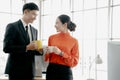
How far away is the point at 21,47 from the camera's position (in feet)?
6.48

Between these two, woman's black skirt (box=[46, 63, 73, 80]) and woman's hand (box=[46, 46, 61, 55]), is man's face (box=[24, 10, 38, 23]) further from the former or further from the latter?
woman's black skirt (box=[46, 63, 73, 80])

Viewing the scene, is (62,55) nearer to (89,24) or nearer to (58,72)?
(58,72)

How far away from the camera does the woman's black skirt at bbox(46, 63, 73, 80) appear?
2302mm

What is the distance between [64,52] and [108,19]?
2932 millimetres

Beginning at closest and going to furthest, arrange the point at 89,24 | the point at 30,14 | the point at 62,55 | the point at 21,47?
the point at 21,47, the point at 30,14, the point at 62,55, the point at 89,24

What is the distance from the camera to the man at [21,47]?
200 centimetres

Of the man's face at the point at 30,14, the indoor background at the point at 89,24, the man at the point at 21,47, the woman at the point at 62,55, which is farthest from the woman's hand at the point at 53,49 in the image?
the indoor background at the point at 89,24

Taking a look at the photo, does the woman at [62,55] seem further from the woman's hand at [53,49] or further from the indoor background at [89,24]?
the indoor background at [89,24]

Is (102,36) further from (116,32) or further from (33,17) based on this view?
(33,17)

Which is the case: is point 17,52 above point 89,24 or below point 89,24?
below

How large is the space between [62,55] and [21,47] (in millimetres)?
447

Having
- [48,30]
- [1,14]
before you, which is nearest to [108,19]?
[48,30]

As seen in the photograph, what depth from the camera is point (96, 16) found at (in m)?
5.51

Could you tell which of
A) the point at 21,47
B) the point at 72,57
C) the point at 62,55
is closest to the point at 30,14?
the point at 21,47
